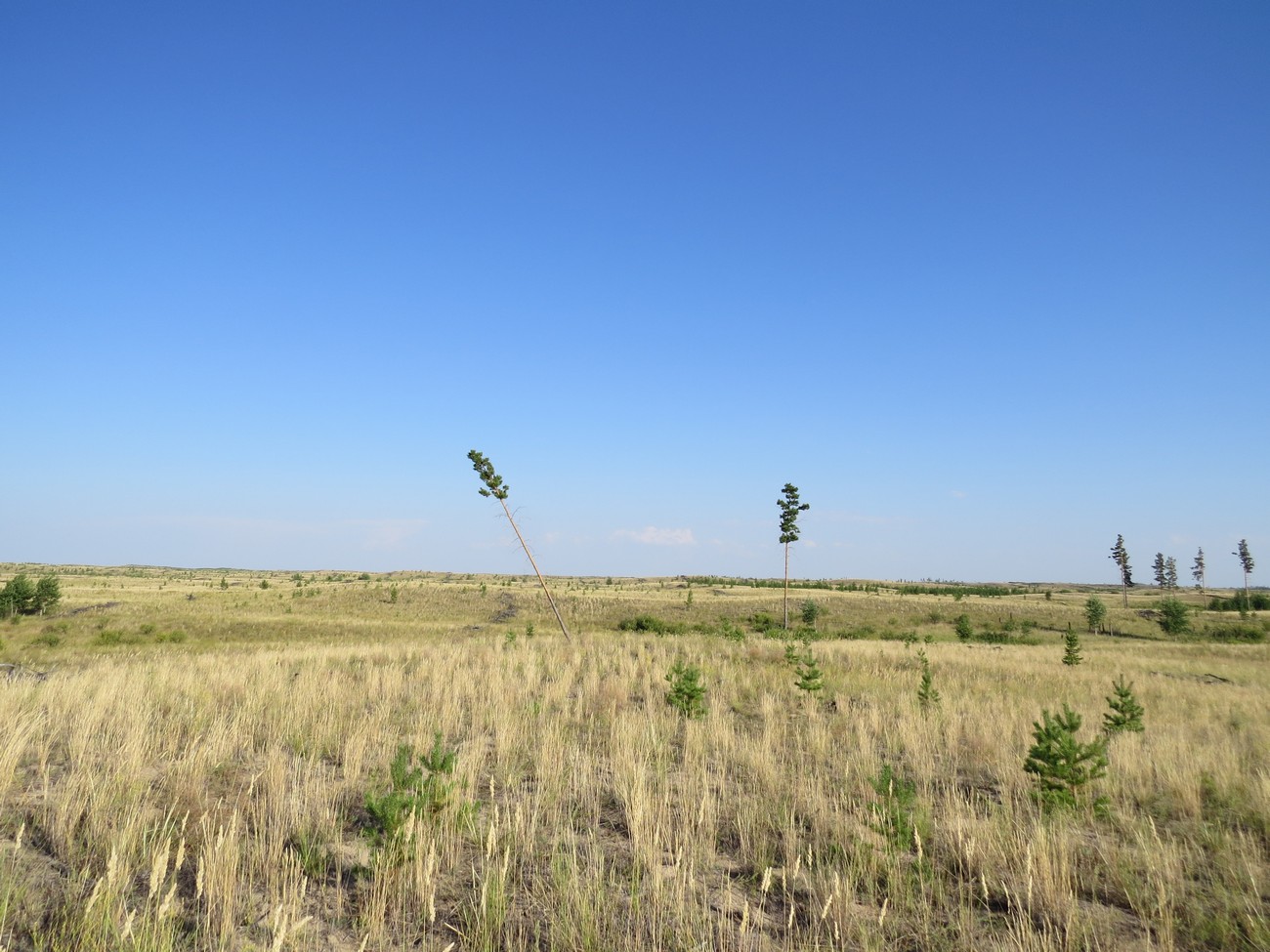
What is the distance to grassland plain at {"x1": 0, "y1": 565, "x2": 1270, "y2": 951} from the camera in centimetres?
359

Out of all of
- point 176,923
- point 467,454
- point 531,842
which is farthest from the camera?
point 467,454

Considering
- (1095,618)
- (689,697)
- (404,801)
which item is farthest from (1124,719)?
(1095,618)

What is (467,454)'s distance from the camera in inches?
1172

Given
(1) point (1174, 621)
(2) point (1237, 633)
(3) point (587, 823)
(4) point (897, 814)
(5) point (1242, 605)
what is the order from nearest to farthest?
1. (4) point (897, 814)
2. (3) point (587, 823)
3. (1) point (1174, 621)
4. (2) point (1237, 633)
5. (5) point (1242, 605)

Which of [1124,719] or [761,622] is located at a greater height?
[1124,719]

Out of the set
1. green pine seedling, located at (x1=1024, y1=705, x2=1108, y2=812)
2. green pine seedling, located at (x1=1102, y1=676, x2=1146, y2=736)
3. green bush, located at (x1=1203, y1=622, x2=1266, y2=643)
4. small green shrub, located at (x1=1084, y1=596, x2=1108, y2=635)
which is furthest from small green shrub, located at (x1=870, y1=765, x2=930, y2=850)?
small green shrub, located at (x1=1084, y1=596, x2=1108, y2=635)

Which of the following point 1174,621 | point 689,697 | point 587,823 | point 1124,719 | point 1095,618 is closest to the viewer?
point 587,823

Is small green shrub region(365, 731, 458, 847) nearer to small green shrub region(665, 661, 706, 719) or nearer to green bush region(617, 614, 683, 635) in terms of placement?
small green shrub region(665, 661, 706, 719)

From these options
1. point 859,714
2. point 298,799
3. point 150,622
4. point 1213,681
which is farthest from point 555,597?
point 298,799

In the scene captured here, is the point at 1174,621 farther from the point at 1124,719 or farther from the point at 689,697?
the point at 689,697

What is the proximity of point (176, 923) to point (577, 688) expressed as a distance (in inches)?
345

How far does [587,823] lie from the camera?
5.25 metres

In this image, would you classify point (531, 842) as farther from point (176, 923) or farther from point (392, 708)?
point (392, 708)

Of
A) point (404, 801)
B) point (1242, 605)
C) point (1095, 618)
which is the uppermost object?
point (404, 801)
